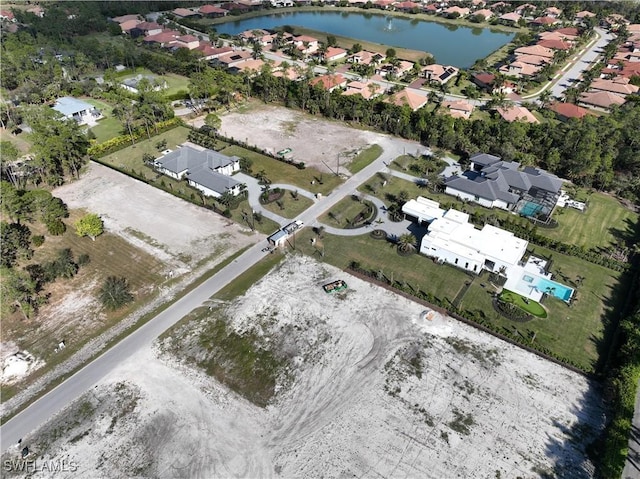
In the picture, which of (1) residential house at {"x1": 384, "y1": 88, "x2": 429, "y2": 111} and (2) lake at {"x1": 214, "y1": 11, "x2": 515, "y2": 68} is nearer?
(1) residential house at {"x1": 384, "y1": 88, "x2": 429, "y2": 111}

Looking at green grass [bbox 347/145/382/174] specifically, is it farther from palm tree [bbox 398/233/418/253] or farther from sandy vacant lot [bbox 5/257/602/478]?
sandy vacant lot [bbox 5/257/602/478]

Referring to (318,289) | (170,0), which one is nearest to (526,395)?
(318,289)

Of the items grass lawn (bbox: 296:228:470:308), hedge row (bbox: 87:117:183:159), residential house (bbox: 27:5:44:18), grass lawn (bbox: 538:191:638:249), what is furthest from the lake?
grass lawn (bbox: 296:228:470:308)

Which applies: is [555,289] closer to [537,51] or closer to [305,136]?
[305,136]

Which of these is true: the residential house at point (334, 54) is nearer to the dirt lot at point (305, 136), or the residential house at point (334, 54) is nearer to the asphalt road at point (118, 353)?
the dirt lot at point (305, 136)

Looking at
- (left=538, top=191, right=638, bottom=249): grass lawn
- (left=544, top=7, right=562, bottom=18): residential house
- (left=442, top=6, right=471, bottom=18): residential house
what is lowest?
(left=538, top=191, right=638, bottom=249): grass lawn
